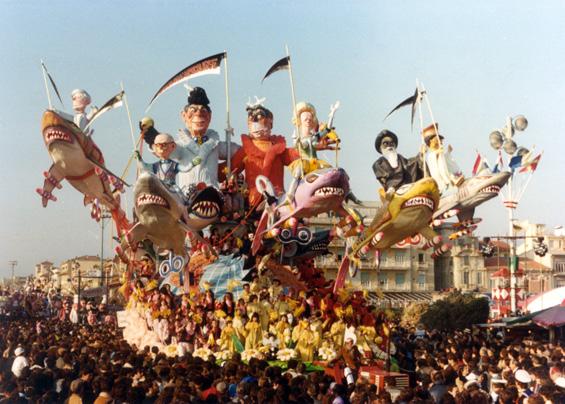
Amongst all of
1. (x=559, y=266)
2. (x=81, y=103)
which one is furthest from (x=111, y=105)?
(x=559, y=266)

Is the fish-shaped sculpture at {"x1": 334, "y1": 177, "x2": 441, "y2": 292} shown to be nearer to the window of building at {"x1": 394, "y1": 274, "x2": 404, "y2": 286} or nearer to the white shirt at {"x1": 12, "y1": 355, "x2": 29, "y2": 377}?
the white shirt at {"x1": 12, "y1": 355, "x2": 29, "y2": 377}

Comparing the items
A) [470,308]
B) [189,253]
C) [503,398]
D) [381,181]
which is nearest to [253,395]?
[503,398]

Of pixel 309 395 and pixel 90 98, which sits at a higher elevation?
pixel 90 98

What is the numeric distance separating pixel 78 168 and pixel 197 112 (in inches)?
195

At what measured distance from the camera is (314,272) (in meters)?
28.1

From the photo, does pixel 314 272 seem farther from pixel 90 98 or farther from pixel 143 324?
pixel 90 98

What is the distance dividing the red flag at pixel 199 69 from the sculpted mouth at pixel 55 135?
15.4 feet

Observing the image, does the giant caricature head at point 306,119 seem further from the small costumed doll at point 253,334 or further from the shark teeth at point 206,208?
the small costumed doll at point 253,334

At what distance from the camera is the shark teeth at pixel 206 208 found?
25.8m

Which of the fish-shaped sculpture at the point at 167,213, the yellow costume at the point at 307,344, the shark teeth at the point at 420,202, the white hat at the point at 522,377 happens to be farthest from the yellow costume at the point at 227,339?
the white hat at the point at 522,377

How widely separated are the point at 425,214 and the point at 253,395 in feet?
50.8

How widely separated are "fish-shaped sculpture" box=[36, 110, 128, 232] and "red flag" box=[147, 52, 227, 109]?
3810 millimetres

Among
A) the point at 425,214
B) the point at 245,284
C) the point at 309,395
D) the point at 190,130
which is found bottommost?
the point at 309,395

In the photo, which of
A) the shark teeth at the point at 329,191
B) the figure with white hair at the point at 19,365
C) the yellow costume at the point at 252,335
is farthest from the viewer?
the shark teeth at the point at 329,191
